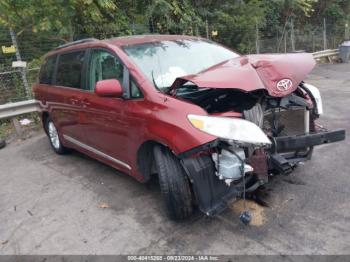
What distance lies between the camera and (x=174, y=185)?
3.53 m

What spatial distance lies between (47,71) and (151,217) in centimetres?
354

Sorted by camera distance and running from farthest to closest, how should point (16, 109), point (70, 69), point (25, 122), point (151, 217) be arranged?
1. point (25, 122)
2. point (16, 109)
3. point (70, 69)
4. point (151, 217)

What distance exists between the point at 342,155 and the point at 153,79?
2.90m

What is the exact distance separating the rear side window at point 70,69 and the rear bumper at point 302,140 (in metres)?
2.79

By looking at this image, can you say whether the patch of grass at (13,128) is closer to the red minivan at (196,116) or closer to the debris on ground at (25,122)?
the debris on ground at (25,122)

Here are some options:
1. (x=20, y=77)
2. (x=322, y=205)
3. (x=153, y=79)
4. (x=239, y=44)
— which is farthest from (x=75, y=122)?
(x=239, y=44)

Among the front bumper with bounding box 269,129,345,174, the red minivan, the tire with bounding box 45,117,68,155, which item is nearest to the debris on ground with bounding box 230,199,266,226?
the red minivan

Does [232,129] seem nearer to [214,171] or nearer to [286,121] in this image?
[214,171]

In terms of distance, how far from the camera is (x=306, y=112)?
3.97 m

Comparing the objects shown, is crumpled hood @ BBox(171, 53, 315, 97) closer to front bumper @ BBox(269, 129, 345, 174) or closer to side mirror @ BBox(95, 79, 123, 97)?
front bumper @ BBox(269, 129, 345, 174)

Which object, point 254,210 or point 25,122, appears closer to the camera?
point 254,210

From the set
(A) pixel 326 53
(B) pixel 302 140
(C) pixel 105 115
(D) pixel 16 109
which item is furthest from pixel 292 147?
(A) pixel 326 53

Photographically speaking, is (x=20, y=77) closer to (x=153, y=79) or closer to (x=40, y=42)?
(x=40, y=42)

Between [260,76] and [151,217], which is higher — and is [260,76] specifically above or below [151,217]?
above
